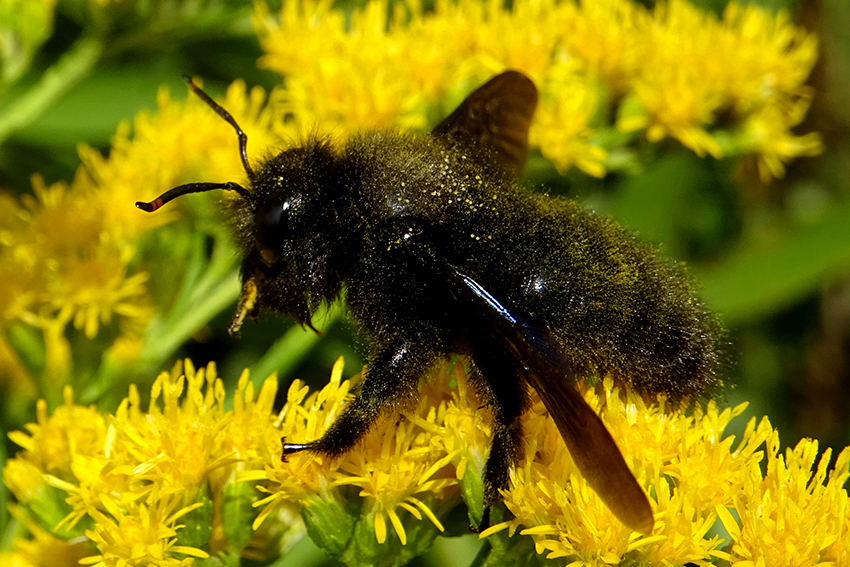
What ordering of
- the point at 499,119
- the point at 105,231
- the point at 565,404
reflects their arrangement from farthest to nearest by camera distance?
1. the point at 105,231
2. the point at 499,119
3. the point at 565,404

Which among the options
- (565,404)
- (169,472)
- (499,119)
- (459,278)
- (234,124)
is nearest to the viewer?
(565,404)

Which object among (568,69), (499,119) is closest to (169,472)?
(499,119)

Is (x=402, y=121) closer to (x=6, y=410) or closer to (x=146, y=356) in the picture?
(x=146, y=356)

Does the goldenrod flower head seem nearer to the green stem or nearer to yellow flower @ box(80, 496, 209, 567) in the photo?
yellow flower @ box(80, 496, 209, 567)

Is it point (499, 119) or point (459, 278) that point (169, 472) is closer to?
point (459, 278)

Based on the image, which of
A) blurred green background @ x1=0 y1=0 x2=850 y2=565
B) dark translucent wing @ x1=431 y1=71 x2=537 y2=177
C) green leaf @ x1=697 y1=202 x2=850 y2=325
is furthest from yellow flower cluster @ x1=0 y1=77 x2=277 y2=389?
green leaf @ x1=697 y1=202 x2=850 y2=325

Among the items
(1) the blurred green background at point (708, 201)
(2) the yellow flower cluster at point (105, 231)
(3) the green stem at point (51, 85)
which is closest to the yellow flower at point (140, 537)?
(2) the yellow flower cluster at point (105, 231)
